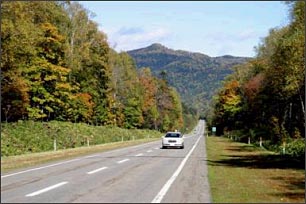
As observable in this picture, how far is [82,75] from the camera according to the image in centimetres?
7925

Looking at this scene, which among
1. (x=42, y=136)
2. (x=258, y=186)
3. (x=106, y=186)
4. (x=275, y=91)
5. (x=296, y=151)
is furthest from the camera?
(x=275, y=91)

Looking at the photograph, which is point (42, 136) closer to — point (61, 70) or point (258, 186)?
point (61, 70)

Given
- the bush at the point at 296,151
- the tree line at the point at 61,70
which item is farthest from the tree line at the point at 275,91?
the tree line at the point at 61,70

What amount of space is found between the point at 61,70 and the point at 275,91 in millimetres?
22564

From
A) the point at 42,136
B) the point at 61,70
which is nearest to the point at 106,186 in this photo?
the point at 42,136

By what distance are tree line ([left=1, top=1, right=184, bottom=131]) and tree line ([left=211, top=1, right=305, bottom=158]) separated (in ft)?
59.8

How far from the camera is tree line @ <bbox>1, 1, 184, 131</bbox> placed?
4165 cm

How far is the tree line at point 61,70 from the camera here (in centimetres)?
4165

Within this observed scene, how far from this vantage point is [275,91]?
188 ft

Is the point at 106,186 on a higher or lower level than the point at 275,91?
lower

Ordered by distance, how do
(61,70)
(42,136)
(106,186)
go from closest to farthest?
(106,186) < (42,136) < (61,70)

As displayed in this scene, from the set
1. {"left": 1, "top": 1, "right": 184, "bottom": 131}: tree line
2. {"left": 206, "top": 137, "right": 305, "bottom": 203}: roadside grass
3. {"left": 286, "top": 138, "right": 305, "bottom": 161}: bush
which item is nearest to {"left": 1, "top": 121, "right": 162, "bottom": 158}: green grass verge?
{"left": 1, "top": 1, "right": 184, "bottom": 131}: tree line

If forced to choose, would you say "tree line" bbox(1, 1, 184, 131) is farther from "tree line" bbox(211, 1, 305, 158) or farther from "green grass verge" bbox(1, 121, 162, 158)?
"tree line" bbox(211, 1, 305, 158)

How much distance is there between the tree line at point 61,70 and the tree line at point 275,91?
18224 millimetres
